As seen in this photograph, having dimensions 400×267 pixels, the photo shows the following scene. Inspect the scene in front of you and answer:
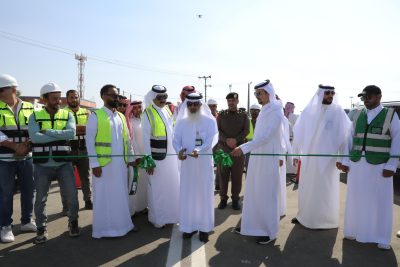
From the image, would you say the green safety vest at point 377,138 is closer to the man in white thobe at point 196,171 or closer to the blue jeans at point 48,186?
the man in white thobe at point 196,171

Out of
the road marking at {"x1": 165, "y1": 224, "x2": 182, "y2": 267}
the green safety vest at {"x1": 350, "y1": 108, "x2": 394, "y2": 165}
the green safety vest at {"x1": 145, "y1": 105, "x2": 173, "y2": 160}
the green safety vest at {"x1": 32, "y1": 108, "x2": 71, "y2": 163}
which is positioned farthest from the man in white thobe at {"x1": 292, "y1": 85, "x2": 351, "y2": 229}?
the green safety vest at {"x1": 32, "y1": 108, "x2": 71, "y2": 163}

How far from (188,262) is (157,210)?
1358 millimetres

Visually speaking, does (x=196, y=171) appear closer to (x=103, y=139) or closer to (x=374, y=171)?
(x=103, y=139)

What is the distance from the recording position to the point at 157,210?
502 centimetres

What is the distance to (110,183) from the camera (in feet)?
15.0

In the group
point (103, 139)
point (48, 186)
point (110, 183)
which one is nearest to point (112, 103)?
point (103, 139)

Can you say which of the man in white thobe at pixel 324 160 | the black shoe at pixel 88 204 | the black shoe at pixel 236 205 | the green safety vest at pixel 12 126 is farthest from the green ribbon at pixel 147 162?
the man in white thobe at pixel 324 160

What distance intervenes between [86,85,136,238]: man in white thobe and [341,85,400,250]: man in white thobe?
3006 millimetres

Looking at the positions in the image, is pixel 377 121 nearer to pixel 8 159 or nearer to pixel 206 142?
pixel 206 142

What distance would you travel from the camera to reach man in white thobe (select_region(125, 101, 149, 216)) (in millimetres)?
5590

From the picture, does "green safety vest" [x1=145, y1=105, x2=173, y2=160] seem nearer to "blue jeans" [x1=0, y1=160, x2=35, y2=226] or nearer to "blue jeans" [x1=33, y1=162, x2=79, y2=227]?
"blue jeans" [x1=33, y1=162, x2=79, y2=227]

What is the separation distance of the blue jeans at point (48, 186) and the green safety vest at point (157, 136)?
1.18m

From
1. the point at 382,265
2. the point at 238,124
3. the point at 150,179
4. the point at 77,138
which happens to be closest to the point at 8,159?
the point at 77,138

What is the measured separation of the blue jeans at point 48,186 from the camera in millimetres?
4410
